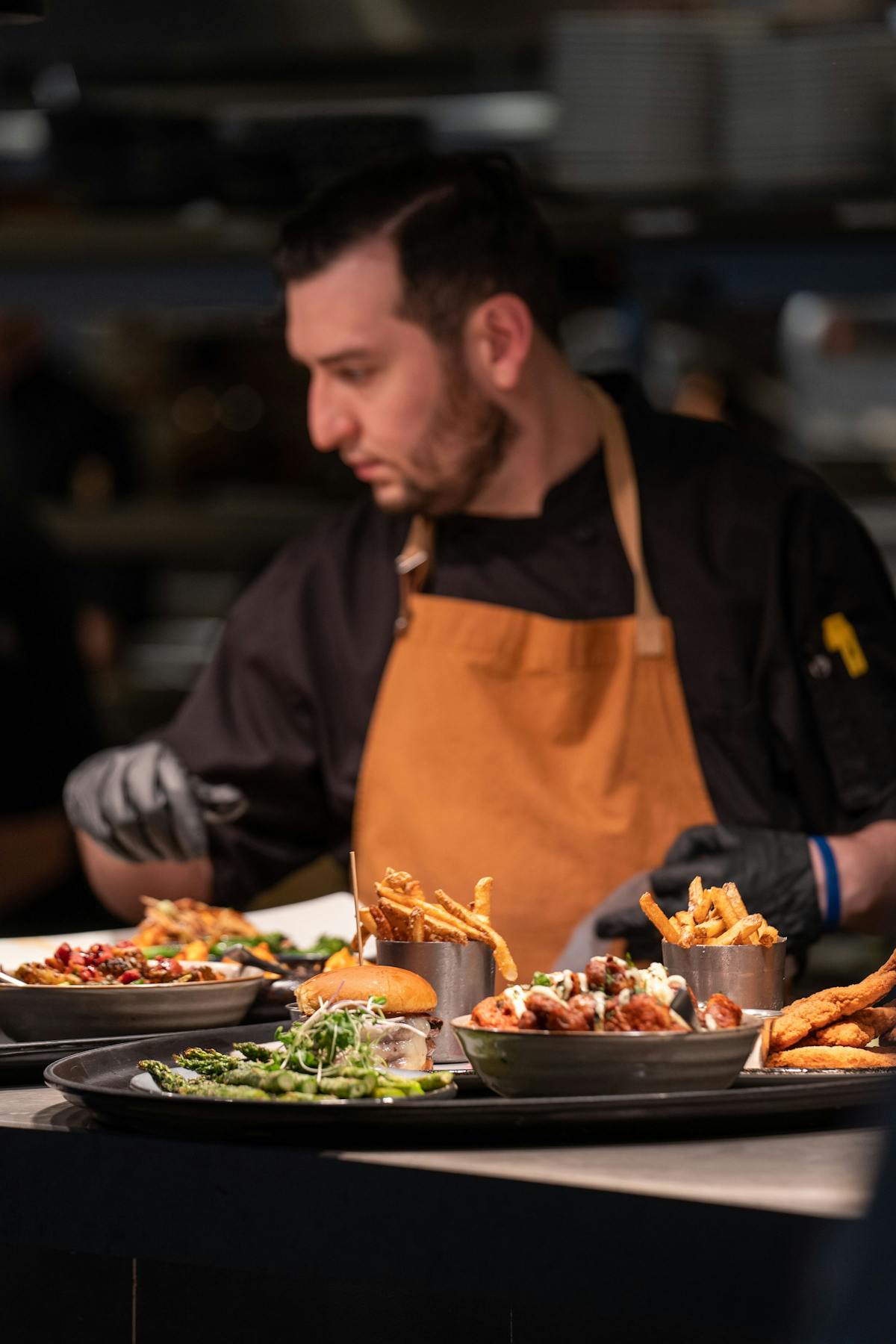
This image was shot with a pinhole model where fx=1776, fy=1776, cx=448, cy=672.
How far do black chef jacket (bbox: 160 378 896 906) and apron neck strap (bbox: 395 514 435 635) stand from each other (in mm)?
17

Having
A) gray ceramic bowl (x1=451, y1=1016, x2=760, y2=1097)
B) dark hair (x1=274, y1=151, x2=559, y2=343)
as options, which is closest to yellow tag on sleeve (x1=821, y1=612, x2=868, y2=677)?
dark hair (x1=274, y1=151, x2=559, y2=343)

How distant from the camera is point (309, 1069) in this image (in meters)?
1.08

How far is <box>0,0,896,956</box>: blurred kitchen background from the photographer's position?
8.78 feet

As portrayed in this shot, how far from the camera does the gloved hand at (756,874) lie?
1.85 m

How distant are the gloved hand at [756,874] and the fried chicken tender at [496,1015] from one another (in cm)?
70

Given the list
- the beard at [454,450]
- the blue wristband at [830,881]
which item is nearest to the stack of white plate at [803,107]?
the beard at [454,450]

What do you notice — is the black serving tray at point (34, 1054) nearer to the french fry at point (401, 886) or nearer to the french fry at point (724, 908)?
the french fry at point (401, 886)

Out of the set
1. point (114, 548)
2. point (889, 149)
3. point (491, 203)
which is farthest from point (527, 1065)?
point (114, 548)

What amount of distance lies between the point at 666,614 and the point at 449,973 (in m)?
1.08

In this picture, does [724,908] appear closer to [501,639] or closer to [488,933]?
[488,933]

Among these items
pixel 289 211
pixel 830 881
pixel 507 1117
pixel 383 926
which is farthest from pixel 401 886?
pixel 289 211

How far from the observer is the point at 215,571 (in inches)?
163

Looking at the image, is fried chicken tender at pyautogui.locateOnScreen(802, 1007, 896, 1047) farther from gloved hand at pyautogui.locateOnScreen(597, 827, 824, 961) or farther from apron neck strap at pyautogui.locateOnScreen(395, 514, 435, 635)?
apron neck strap at pyautogui.locateOnScreen(395, 514, 435, 635)

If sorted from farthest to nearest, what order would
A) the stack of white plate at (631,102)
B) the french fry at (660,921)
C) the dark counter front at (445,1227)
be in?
the stack of white plate at (631,102) < the french fry at (660,921) < the dark counter front at (445,1227)
